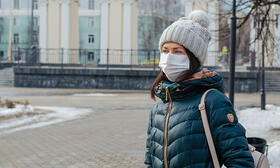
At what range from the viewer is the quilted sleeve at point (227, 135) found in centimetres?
A: 188

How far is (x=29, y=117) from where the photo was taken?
10539mm

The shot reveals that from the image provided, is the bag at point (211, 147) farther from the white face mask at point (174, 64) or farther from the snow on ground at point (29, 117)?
the snow on ground at point (29, 117)

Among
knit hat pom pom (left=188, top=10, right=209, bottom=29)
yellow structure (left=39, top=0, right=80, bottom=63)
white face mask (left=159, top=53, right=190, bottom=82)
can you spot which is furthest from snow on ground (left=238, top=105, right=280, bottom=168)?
yellow structure (left=39, top=0, right=80, bottom=63)

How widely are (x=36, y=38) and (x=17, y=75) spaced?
132ft

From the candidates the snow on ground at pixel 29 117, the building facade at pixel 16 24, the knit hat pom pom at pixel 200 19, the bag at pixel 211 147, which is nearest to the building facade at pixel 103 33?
the snow on ground at pixel 29 117

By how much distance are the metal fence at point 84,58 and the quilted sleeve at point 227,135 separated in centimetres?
2211

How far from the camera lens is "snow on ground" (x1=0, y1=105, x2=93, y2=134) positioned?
937 centimetres

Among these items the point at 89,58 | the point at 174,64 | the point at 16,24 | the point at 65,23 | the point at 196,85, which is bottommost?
the point at 196,85

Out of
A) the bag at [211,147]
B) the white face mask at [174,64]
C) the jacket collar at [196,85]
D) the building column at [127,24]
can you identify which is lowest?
the bag at [211,147]

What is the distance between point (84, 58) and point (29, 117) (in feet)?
54.3

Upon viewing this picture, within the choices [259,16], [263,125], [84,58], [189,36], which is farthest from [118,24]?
[189,36]

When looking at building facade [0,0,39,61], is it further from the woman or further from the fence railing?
the woman

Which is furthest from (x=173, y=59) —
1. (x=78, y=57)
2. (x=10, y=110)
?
(x=78, y=57)

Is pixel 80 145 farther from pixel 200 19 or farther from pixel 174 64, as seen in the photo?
pixel 174 64
